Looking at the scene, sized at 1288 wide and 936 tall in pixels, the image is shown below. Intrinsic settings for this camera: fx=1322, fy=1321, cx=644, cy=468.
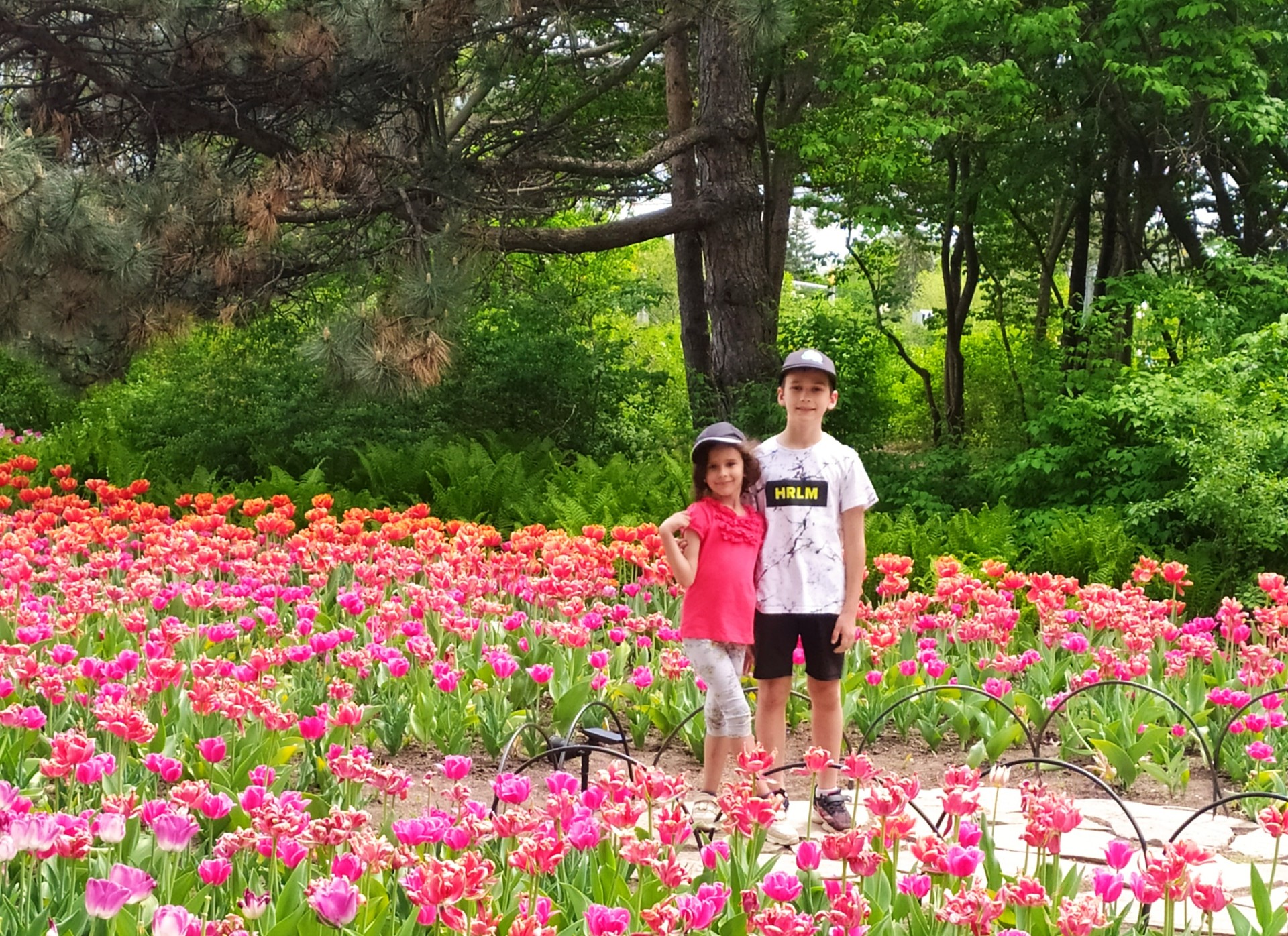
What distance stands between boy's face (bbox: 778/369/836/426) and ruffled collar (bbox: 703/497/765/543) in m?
0.33

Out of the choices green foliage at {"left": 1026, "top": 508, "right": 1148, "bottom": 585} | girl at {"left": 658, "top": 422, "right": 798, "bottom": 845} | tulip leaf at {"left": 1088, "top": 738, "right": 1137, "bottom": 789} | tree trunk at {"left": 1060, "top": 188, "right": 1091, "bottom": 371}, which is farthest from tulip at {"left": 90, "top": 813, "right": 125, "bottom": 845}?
tree trunk at {"left": 1060, "top": 188, "right": 1091, "bottom": 371}

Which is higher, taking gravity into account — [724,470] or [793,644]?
[724,470]

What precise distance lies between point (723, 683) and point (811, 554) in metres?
0.47

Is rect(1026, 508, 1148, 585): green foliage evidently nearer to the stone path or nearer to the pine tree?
the stone path

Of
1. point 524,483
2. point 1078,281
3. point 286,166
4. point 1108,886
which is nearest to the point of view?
point 1108,886

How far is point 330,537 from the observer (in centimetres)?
662

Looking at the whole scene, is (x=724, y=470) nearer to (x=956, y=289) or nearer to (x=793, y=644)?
(x=793, y=644)

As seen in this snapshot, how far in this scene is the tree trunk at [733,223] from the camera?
10.9 meters

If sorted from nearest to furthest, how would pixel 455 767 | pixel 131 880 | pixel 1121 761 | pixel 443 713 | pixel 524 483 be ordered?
pixel 131 880, pixel 455 767, pixel 1121 761, pixel 443 713, pixel 524 483

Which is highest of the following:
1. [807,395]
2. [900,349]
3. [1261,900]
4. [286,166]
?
[286,166]

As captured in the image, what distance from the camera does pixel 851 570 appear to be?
3988 mm

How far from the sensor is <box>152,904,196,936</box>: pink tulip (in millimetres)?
1991

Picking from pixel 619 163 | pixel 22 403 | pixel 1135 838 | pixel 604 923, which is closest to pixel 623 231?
pixel 619 163

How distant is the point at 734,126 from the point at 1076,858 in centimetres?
814
